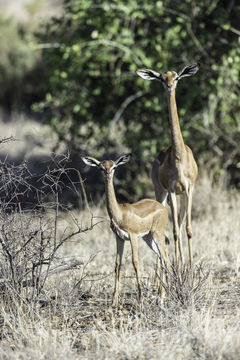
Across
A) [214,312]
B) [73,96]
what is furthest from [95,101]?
[214,312]

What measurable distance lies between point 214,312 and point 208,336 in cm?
102

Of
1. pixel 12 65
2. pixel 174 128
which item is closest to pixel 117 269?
pixel 174 128

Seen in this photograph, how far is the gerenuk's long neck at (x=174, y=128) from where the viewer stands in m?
6.55

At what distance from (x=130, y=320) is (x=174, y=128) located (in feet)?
7.90

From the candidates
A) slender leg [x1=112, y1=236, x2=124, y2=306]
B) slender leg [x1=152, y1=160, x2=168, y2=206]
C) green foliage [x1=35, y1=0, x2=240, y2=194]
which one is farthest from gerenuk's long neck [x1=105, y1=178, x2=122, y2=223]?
green foliage [x1=35, y1=0, x2=240, y2=194]

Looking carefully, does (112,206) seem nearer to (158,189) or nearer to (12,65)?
(158,189)

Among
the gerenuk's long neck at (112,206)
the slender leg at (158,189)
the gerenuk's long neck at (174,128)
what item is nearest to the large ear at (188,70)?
the gerenuk's long neck at (174,128)

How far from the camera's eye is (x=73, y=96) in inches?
469

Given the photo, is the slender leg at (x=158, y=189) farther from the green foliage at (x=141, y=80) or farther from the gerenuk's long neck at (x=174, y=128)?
the green foliage at (x=141, y=80)

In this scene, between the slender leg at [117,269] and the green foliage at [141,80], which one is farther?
the green foliage at [141,80]

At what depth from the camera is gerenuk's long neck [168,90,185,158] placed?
6550 mm

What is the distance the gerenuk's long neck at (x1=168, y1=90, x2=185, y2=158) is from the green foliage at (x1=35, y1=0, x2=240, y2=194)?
3790 mm

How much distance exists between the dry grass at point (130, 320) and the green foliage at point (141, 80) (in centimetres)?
446

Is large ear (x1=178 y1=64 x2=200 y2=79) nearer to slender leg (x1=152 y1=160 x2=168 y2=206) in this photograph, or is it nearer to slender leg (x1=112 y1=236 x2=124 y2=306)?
slender leg (x1=152 y1=160 x2=168 y2=206)
